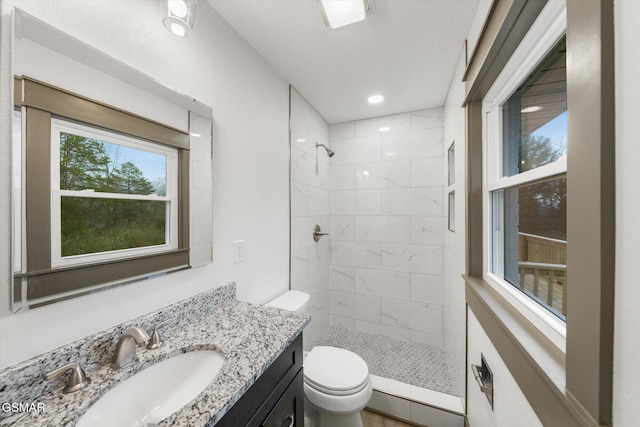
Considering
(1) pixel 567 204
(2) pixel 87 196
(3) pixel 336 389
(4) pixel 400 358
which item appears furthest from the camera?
(4) pixel 400 358

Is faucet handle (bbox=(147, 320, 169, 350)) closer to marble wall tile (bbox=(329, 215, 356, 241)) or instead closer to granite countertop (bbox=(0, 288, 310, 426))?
granite countertop (bbox=(0, 288, 310, 426))

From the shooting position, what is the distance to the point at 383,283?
274 centimetres

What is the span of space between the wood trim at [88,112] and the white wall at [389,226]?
2078 mm

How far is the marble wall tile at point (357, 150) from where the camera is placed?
276cm

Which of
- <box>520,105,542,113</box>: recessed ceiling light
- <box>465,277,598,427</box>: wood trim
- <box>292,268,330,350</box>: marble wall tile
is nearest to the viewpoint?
<box>465,277,598,427</box>: wood trim

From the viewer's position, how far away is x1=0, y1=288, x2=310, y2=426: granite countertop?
0.62 metres

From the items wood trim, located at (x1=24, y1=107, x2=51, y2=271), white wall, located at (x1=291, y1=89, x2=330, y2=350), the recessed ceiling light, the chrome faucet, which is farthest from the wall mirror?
the recessed ceiling light

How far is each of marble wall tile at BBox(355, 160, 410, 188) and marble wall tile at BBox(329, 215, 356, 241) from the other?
0.41m

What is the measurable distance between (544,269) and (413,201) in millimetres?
1775

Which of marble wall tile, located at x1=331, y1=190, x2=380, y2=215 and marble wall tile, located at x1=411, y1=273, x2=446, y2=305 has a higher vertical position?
marble wall tile, located at x1=331, y1=190, x2=380, y2=215

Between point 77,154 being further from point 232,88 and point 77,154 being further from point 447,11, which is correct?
point 447,11

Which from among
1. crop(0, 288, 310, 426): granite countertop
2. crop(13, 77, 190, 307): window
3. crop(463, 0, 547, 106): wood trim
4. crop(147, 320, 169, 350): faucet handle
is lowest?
crop(0, 288, 310, 426): granite countertop

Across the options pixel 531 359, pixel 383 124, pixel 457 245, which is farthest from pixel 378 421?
pixel 383 124

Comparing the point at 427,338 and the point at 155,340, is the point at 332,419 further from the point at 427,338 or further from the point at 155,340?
the point at 427,338
